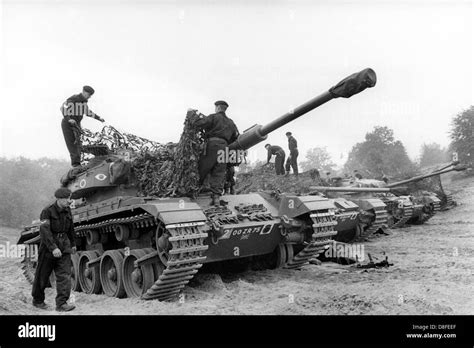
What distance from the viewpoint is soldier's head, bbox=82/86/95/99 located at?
1012 centimetres

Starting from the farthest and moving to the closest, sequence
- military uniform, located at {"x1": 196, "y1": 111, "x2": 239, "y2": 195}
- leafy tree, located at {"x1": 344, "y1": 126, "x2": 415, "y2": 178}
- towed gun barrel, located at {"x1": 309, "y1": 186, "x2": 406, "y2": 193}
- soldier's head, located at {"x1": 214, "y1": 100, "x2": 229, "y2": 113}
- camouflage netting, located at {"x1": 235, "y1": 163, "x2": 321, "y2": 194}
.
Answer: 1. leafy tree, located at {"x1": 344, "y1": 126, "x2": 415, "y2": 178}
2. camouflage netting, located at {"x1": 235, "y1": 163, "x2": 321, "y2": 194}
3. towed gun barrel, located at {"x1": 309, "y1": 186, "x2": 406, "y2": 193}
4. soldier's head, located at {"x1": 214, "y1": 100, "x2": 229, "y2": 113}
5. military uniform, located at {"x1": 196, "y1": 111, "x2": 239, "y2": 195}

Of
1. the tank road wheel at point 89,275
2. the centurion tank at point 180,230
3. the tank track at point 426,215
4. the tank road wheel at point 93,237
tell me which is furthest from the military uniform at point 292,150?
the tank road wheel at point 89,275

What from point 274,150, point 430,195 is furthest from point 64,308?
point 430,195

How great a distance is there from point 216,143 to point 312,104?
6.90 feet

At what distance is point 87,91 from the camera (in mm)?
10156

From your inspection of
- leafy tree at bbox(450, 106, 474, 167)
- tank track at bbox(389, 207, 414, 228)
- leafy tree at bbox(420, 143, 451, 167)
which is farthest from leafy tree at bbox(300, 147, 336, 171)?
tank track at bbox(389, 207, 414, 228)

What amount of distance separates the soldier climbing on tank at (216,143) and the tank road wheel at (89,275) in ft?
8.96

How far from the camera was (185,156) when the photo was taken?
27.1 feet

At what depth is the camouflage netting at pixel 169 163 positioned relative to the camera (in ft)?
27.1

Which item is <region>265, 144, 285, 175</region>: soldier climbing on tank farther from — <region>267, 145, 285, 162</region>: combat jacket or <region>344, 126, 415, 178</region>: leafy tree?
<region>344, 126, 415, 178</region>: leafy tree

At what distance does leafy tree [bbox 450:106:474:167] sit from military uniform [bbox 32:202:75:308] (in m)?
28.7

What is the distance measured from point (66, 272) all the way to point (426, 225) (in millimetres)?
15261
